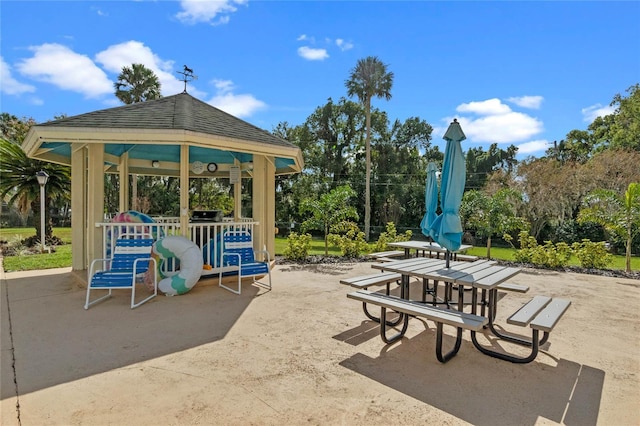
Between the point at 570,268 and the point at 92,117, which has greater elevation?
the point at 92,117

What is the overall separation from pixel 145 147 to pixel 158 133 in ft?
10.3

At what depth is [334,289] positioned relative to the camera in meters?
5.98

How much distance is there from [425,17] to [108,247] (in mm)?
8036

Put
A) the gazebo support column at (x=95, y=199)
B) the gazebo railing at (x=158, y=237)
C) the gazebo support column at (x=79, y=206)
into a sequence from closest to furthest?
the gazebo railing at (x=158, y=237), the gazebo support column at (x=95, y=199), the gazebo support column at (x=79, y=206)

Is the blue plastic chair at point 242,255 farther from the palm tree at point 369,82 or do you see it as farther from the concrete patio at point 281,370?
the palm tree at point 369,82

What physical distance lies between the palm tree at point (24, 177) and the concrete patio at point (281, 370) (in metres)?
9.18

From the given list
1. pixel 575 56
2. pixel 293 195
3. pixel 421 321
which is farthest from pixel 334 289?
pixel 293 195

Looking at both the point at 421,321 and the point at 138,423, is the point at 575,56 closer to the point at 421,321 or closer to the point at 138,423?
the point at 421,321

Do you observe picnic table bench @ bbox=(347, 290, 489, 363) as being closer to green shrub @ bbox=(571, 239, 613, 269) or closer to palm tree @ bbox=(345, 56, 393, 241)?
green shrub @ bbox=(571, 239, 613, 269)

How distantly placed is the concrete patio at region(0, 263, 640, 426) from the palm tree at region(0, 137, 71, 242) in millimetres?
9183

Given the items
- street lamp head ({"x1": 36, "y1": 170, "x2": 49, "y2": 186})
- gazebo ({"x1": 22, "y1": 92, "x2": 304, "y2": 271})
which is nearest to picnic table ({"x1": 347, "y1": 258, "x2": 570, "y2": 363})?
gazebo ({"x1": 22, "y1": 92, "x2": 304, "y2": 271})

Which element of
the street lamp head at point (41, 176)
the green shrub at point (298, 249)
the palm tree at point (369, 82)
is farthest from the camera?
the palm tree at point (369, 82)

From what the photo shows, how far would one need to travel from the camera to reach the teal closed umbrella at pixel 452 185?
3.61m

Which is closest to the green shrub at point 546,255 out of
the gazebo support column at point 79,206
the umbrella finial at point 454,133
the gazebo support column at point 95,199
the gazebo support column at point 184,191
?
the umbrella finial at point 454,133
